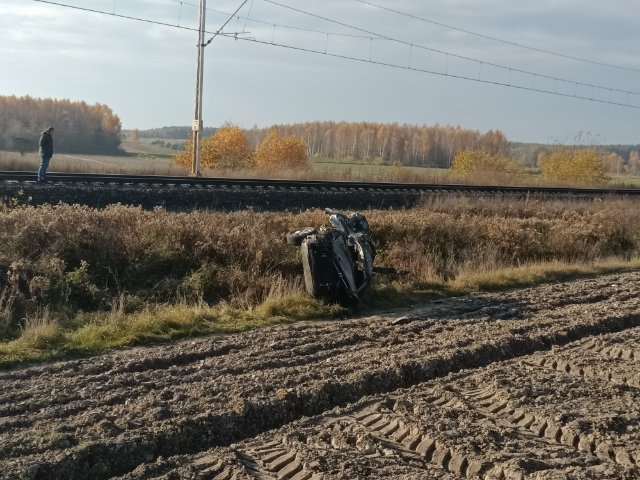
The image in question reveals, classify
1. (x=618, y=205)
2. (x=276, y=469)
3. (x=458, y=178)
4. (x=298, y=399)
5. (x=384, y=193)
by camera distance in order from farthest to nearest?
(x=458, y=178) < (x=618, y=205) < (x=384, y=193) < (x=298, y=399) < (x=276, y=469)

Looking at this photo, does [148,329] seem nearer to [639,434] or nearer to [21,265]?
[21,265]

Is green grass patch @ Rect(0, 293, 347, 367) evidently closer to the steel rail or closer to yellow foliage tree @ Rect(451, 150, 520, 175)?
the steel rail

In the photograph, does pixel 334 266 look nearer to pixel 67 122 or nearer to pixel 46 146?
pixel 46 146

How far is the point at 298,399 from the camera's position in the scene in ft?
25.3

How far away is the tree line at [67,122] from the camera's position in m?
→ 73.4

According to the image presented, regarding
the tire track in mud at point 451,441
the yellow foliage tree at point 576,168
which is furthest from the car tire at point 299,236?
the yellow foliage tree at point 576,168

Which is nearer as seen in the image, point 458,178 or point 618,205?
point 618,205

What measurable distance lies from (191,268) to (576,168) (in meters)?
47.4

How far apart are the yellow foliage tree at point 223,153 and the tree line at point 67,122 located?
26.7m

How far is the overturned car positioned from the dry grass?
0.97ft

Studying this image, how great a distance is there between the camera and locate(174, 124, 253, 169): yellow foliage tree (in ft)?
147

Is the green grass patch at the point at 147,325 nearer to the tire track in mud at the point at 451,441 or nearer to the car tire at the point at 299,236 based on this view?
the car tire at the point at 299,236

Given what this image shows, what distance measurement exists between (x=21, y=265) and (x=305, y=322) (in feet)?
15.3

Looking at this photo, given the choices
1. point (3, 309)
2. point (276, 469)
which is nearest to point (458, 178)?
point (3, 309)
